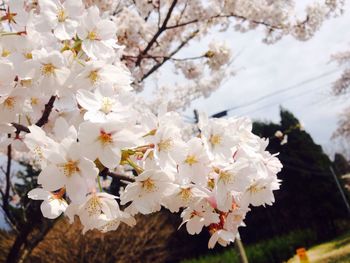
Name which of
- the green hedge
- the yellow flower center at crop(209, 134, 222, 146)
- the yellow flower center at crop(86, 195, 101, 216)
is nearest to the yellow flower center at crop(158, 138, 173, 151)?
the yellow flower center at crop(209, 134, 222, 146)

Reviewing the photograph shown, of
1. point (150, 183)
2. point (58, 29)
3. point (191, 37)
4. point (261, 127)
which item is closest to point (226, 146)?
point (150, 183)

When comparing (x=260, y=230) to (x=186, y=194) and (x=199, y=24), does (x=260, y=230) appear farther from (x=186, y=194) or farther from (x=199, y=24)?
(x=186, y=194)

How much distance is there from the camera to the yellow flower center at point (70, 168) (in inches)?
36.0

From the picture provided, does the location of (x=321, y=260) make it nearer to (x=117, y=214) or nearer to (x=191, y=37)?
(x=191, y=37)

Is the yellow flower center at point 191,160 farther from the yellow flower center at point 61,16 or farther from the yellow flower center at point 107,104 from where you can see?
the yellow flower center at point 61,16

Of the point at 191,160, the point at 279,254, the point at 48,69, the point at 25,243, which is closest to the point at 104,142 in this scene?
the point at 191,160

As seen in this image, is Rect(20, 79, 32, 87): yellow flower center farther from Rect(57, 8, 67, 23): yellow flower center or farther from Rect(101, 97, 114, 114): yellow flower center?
Rect(101, 97, 114, 114): yellow flower center

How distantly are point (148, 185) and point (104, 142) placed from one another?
0.63 ft

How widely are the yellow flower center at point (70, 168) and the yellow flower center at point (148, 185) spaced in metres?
0.18

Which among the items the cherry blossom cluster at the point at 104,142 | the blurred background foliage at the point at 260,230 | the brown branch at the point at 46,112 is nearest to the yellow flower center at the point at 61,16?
the cherry blossom cluster at the point at 104,142

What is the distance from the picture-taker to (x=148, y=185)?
1.01m

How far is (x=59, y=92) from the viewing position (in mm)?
1153

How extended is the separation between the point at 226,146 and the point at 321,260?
11148 mm

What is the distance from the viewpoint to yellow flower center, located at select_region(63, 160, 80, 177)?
0.91 meters
